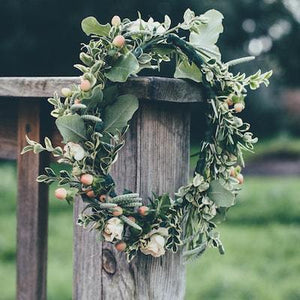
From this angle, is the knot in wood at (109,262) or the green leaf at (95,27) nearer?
the green leaf at (95,27)

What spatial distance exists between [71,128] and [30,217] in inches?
16.2

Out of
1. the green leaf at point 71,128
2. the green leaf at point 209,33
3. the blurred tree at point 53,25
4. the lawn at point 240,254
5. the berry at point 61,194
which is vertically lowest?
the lawn at point 240,254

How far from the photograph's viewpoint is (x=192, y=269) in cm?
407

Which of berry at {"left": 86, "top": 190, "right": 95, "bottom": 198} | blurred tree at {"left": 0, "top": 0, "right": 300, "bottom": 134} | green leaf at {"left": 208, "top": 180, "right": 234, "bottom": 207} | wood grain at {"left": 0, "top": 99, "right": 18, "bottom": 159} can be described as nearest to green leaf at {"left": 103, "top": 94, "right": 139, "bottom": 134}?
berry at {"left": 86, "top": 190, "right": 95, "bottom": 198}

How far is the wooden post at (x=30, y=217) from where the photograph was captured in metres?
1.44

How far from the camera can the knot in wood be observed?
1.27 metres

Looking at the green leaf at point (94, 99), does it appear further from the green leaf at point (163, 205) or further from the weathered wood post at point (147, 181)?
the green leaf at point (163, 205)

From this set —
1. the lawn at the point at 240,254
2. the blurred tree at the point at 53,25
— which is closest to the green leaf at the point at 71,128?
the lawn at the point at 240,254

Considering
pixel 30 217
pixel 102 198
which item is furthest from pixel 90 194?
pixel 30 217

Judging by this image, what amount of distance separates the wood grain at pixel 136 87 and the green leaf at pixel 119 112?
1.4 inches

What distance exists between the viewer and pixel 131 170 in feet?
4.06

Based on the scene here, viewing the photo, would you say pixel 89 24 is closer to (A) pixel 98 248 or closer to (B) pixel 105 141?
(B) pixel 105 141

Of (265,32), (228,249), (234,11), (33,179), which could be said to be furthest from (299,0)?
(33,179)

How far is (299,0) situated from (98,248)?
53.6ft
